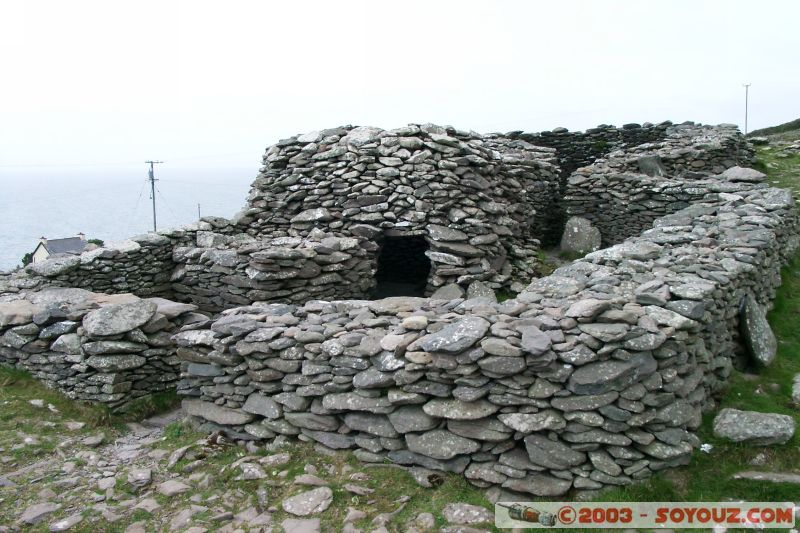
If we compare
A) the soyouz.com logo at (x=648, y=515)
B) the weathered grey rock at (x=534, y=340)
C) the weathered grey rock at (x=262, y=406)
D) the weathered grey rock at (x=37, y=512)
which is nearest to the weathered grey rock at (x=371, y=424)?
the weathered grey rock at (x=262, y=406)

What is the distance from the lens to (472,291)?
35.9ft

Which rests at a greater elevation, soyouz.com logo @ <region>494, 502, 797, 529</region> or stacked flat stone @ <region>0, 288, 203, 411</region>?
stacked flat stone @ <region>0, 288, 203, 411</region>

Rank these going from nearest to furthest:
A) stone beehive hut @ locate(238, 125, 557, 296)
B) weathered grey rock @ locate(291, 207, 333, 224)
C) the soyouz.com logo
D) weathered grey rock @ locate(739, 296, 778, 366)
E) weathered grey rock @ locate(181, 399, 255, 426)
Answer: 1. the soyouz.com logo
2. weathered grey rock @ locate(181, 399, 255, 426)
3. weathered grey rock @ locate(739, 296, 778, 366)
4. stone beehive hut @ locate(238, 125, 557, 296)
5. weathered grey rock @ locate(291, 207, 333, 224)

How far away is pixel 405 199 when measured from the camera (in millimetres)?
11727

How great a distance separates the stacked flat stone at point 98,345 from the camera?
27.0 ft

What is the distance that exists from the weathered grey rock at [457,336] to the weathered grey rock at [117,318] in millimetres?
4822

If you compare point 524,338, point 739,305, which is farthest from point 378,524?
point 739,305

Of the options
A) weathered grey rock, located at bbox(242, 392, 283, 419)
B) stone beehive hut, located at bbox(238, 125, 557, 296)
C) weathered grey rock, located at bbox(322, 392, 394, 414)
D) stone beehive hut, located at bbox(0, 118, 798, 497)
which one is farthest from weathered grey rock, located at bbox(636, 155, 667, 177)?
weathered grey rock, located at bbox(242, 392, 283, 419)

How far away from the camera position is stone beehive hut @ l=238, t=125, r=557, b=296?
11.4m

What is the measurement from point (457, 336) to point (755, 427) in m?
3.62

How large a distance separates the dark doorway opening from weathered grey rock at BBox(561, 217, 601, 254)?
369 centimetres

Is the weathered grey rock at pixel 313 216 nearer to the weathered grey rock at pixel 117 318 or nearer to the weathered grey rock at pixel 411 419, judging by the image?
the weathered grey rock at pixel 117 318

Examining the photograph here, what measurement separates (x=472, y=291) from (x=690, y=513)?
6022 millimetres

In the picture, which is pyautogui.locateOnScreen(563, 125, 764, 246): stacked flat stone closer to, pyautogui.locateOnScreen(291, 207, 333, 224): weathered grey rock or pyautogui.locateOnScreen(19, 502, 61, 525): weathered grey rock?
pyautogui.locateOnScreen(291, 207, 333, 224): weathered grey rock
